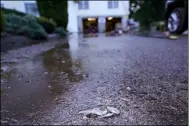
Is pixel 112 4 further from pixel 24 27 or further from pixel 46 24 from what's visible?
pixel 24 27

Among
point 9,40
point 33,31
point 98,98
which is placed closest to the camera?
point 98,98

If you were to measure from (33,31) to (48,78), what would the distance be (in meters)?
6.28

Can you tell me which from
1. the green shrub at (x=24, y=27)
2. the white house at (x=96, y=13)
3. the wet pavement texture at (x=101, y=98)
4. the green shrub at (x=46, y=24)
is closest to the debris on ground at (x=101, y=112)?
the wet pavement texture at (x=101, y=98)

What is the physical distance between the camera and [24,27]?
8.48 m

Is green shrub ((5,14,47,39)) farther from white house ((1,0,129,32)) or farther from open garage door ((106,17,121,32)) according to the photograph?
open garage door ((106,17,121,32))

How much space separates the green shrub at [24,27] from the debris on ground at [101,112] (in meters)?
7.49

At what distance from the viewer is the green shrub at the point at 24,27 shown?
8.39 metres

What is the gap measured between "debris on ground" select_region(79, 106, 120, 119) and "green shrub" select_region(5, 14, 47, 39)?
7488mm

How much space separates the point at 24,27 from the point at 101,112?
7.69m

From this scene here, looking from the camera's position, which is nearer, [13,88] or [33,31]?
[13,88]

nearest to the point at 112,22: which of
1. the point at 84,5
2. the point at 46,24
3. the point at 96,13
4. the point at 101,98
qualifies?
the point at 96,13

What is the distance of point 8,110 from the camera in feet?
5.25

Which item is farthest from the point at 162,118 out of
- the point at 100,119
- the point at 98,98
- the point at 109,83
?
the point at 109,83

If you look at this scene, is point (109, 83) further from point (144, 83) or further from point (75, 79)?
A: point (75, 79)
